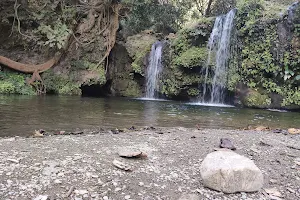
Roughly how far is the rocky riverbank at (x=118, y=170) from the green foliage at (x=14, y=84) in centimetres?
969

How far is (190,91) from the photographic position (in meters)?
14.5

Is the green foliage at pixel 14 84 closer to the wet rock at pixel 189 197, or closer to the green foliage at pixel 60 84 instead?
the green foliage at pixel 60 84

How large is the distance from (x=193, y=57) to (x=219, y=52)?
1.17 meters

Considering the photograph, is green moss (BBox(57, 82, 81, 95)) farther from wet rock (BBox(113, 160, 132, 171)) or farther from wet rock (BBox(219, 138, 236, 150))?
wet rock (BBox(113, 160, 132, 171))

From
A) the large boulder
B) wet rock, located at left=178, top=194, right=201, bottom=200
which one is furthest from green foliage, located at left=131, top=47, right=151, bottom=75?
wet rock, located at left=178, top=194, right=201, bottom=200

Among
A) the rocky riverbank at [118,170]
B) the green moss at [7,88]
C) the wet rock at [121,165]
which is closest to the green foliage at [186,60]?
the green moss at [7,88]

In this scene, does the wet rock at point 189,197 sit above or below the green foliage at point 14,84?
below

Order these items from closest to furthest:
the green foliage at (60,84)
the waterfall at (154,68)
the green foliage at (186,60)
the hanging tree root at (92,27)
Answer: the hanging tree root at (92,27), the green foliage at (186,60), the green foliage at (60,84), the waterfall at (154,68)

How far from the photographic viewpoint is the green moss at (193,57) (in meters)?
13.7

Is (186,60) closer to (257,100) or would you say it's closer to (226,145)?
(257,100)

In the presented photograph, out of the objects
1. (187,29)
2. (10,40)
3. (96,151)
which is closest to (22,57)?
(10,40)

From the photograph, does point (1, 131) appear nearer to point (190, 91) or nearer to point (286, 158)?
point (286, 158)

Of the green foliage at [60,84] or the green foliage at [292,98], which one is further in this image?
the green foliage at [60,84]

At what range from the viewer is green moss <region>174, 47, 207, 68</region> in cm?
1370
